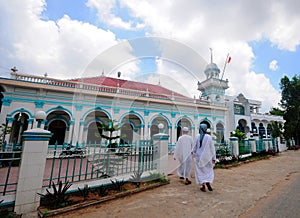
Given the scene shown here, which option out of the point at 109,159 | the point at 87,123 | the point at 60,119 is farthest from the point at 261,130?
the point at 60,119

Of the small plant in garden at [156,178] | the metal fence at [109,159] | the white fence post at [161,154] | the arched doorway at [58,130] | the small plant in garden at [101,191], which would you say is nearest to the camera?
the small plant in garden at [101,191]

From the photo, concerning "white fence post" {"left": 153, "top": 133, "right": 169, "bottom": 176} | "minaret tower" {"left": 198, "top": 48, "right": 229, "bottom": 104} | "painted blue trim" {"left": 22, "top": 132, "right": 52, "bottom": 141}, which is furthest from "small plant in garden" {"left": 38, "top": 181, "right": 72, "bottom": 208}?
"minaret tower" {"left": 198, "top": 48, "right": 229, "bottom": 104}

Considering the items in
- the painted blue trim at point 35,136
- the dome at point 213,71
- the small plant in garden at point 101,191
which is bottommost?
the small plant in garden at point 101,191

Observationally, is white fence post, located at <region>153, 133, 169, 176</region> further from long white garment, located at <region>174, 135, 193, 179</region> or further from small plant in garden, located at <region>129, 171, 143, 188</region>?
small plant in garden, located at <region>129, 171, 143, 188</region>

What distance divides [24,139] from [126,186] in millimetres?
2321

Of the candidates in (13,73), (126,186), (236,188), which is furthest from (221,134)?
(13,73)

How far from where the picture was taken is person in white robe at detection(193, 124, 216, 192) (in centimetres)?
363

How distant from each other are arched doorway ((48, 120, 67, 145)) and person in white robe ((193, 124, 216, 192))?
30.5ft

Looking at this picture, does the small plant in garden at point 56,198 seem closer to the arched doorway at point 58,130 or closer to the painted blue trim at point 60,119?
the painted blue trim at point 60,119

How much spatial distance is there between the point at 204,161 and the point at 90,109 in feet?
26.5

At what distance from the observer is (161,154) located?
14.8ft

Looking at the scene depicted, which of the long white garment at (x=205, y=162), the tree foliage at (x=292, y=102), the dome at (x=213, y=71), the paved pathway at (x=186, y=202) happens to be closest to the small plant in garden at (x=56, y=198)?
the paved pathway at (x=186, y=202)

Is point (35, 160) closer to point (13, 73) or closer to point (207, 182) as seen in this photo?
point (207, 182)

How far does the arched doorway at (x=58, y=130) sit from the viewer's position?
9945mm
